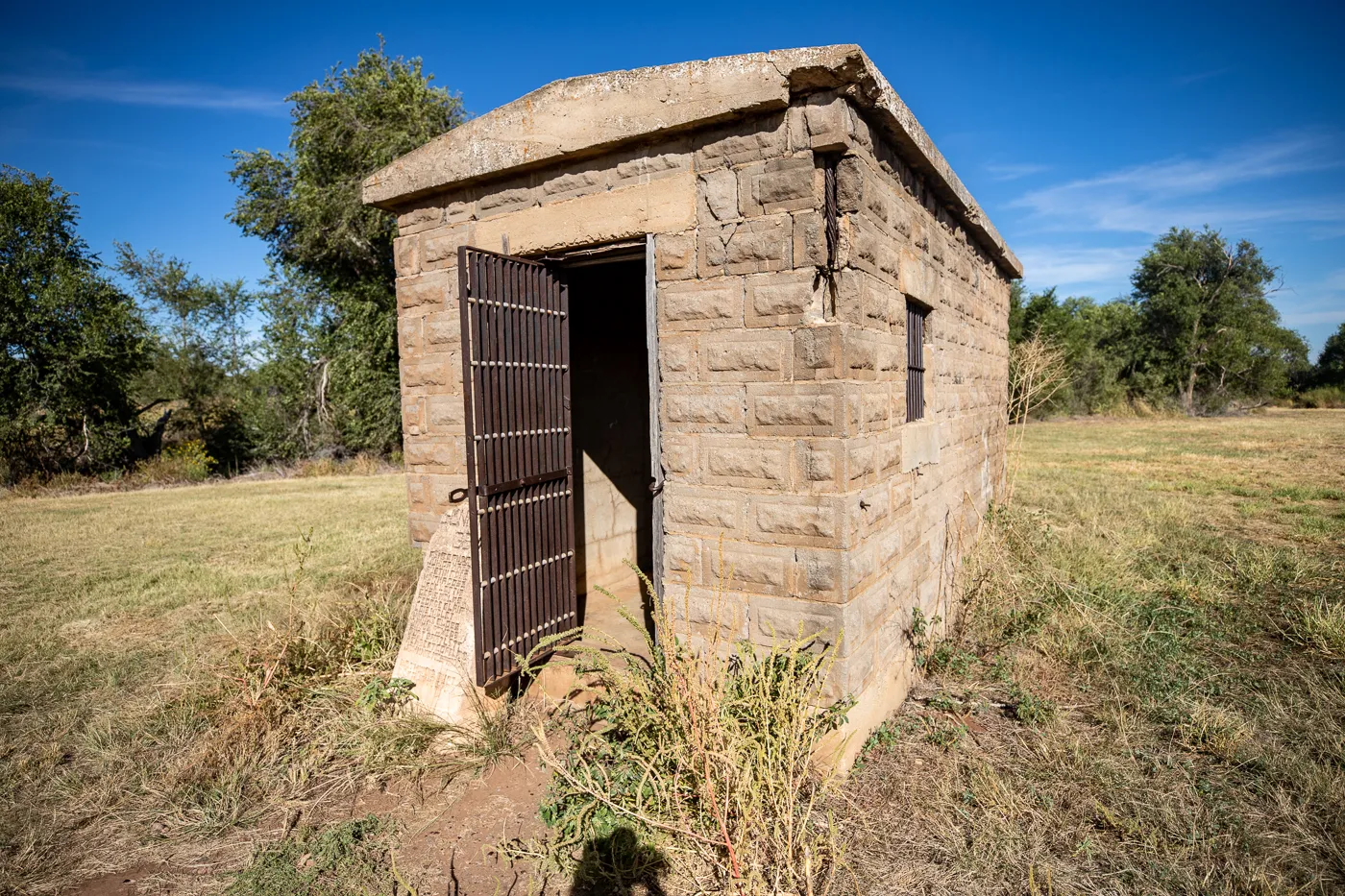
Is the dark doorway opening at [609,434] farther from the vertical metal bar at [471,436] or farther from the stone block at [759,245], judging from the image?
the stone block at [759,245]

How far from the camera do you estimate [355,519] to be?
10.7 m

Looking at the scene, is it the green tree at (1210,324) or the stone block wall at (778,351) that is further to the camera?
the green tree at (1210,324)

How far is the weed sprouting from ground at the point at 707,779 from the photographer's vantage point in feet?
9.36

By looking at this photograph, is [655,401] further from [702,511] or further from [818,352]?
[818,352]

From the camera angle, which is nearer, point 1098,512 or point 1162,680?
point 1162,680

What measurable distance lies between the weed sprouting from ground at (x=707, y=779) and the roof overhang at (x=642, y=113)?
8.31 ft

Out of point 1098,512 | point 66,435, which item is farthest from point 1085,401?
point 66,435

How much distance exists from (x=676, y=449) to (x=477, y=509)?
1.21 metres

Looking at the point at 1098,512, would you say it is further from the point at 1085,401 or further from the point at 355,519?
the point at 1085,401

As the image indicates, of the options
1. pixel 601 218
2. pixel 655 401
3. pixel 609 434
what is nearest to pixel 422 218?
pixel 601 218

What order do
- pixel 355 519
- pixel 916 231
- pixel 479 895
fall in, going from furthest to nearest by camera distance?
pixel 355 519
pixel 916 231
pixel 479 895

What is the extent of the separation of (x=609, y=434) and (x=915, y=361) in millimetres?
3146

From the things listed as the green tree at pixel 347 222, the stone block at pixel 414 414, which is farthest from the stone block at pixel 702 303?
the green tree at pixel 347 222

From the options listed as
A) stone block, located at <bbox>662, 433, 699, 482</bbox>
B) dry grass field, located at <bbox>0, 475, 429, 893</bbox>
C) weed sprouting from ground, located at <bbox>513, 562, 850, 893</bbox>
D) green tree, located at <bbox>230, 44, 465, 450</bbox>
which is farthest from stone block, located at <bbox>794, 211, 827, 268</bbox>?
green tree, located at <bbox>230, 44, 465, 450</bbox>
